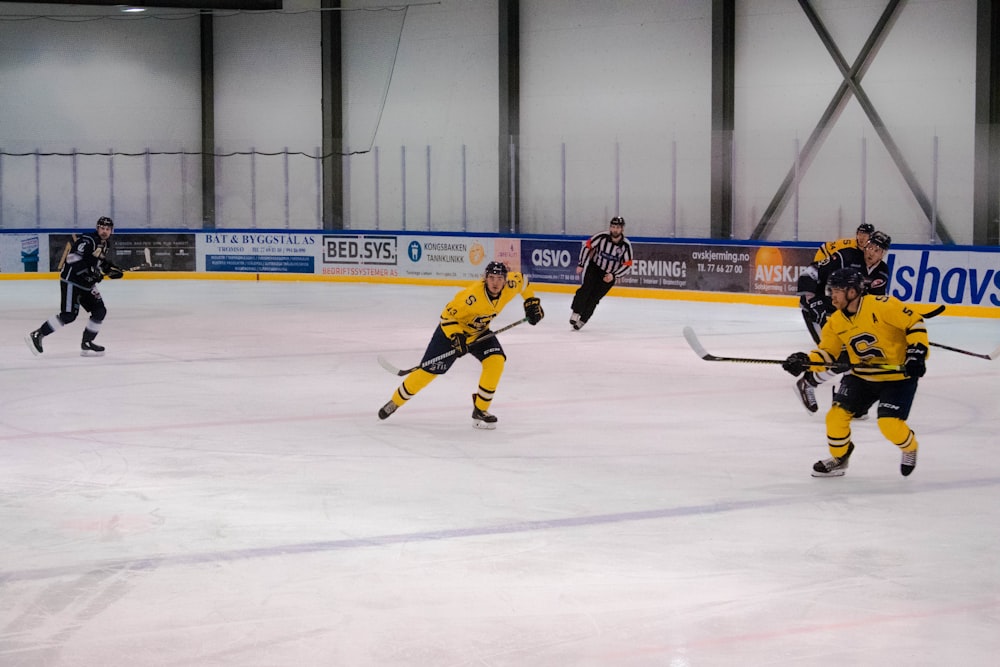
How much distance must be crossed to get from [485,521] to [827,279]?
4.12 m

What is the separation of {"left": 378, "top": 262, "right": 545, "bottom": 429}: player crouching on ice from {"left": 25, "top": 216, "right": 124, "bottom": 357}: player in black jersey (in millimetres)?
4282

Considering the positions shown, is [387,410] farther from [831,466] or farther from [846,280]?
[846,280]

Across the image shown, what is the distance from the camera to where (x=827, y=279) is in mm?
8641

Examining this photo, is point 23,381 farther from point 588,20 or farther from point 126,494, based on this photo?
point 588,20

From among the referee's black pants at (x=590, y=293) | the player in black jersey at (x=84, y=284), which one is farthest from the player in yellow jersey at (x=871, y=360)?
the referee's black pants at (x=590, y=293)

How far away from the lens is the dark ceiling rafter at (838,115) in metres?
16.2

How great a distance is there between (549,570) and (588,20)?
16.0 meters

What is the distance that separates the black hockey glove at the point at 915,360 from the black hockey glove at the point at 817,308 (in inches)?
130

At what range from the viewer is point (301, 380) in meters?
9.55

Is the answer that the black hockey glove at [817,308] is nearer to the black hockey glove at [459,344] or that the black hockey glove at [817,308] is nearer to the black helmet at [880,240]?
the black helmet at [880,240]

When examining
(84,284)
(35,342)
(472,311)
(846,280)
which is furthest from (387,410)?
(35,342)

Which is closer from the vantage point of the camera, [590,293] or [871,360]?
[871,360]

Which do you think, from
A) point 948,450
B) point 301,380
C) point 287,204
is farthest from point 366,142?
point 948,450

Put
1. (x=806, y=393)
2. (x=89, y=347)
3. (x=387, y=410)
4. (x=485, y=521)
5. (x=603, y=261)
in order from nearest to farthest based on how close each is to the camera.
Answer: (x=485, y=521) < (x=387, y=410) < (x=806, y=393) < (x=89, y=347) < (x=603, y=261)
